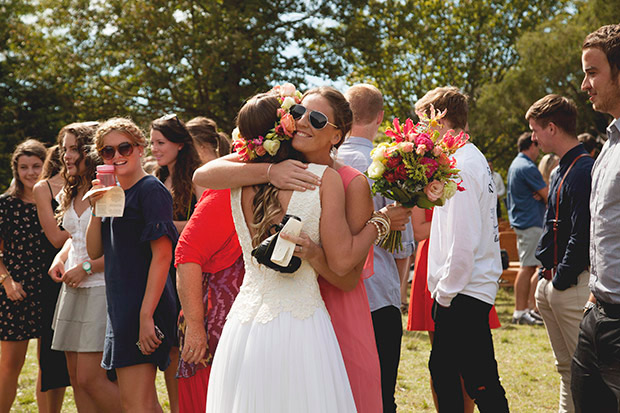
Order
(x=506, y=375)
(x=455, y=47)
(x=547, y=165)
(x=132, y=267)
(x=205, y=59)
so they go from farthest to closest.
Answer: (x=455, y=47), (x=205, y=59), (x=547, y=165), (x=506, y=375), (x=132, y=267)

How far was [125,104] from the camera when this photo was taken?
72.8ft

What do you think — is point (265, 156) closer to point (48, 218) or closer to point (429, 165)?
point (429, 165)

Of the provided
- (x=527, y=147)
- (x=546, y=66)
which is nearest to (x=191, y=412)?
(x=527, y=147)

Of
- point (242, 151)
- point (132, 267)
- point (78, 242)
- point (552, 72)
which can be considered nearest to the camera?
point (242, 151)

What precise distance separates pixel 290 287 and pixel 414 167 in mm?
769

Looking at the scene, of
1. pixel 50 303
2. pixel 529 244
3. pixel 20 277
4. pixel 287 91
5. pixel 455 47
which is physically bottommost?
pixel 529 244

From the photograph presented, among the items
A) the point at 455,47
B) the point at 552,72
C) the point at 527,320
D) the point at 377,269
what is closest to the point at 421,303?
the point at 377,269

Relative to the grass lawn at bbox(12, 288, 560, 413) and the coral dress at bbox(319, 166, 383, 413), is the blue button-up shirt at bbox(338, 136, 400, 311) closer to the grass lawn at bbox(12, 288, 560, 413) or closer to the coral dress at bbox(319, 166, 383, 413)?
the coral dress at bbox(319, 166, 383, 413)

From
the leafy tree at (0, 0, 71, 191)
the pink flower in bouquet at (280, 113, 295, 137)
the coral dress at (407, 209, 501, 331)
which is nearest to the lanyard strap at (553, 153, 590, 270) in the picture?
the coral dress at (407, 209, 501, 331)

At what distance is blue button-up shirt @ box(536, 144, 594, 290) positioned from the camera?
424cm

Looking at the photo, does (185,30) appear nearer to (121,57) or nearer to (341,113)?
(121,57)

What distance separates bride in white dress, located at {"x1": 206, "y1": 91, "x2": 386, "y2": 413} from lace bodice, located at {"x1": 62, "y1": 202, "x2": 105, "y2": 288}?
1918 millimetres

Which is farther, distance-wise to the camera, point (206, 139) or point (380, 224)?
point (206, 139)

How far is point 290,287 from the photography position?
277 centimetres
